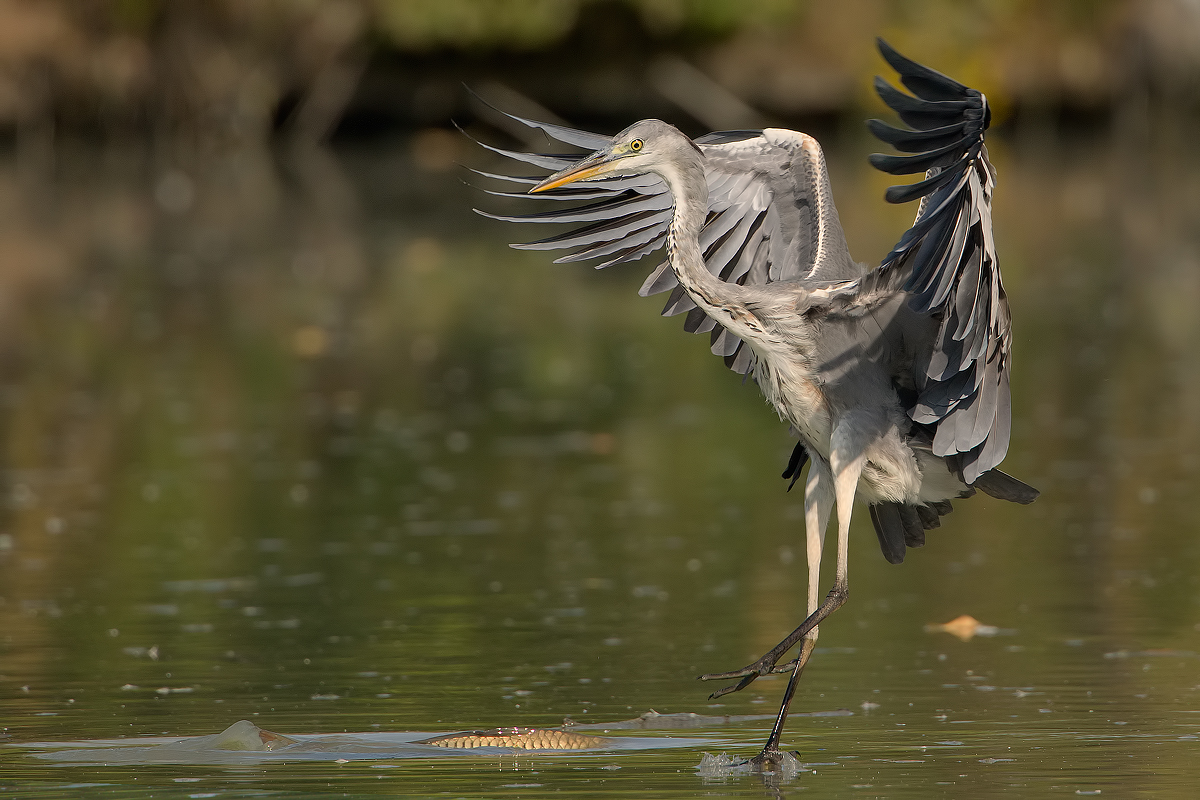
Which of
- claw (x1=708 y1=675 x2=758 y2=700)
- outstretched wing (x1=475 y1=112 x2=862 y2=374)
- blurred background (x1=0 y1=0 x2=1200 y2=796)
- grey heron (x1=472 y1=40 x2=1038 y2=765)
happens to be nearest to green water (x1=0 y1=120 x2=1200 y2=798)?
blurred background (x1=0 y1=0 x2=1200 y2=796)

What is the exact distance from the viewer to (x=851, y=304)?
6867 millimetres

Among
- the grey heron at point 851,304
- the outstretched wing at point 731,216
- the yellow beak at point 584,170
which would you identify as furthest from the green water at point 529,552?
the yellow beak at point 584,170

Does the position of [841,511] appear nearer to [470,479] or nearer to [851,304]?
[851,304]

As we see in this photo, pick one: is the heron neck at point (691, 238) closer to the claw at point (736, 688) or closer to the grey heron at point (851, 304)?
the grey heron at point (851, 304)

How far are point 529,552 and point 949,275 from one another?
3.90 meters

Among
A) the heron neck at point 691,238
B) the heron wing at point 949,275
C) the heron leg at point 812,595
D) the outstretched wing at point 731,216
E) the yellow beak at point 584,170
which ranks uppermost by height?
the outstretched wing at point 731,216

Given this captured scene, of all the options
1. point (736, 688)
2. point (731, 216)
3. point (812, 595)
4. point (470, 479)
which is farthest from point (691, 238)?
point (470, 479)

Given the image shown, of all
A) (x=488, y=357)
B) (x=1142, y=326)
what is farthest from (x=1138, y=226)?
(x=488, y=357)

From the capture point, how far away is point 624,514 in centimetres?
1055

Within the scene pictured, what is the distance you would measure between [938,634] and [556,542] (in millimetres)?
2466

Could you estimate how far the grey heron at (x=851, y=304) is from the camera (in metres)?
6.15

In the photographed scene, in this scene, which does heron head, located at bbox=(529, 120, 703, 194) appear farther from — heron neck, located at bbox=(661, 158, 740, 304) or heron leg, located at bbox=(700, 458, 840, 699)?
heron leg, located at bbox=(700, 458, 840, 699)

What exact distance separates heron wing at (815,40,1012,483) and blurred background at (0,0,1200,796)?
41.3 inches

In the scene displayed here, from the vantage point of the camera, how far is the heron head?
6887 millimetres
